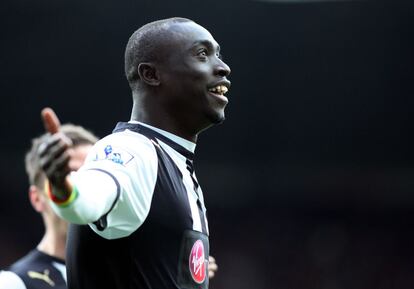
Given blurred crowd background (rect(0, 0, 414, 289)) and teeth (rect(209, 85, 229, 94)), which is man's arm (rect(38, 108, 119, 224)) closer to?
teeth (rect(209, 85, 229, 94))

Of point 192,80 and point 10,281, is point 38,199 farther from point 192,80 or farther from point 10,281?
point 192,80

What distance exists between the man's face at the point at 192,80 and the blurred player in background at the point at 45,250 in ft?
3.76

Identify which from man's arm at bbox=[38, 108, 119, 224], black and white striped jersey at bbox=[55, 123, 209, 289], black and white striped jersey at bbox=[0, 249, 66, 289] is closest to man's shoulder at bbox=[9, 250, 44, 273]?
black and white striped jersey at bbox=[0, 249, 66, 289]

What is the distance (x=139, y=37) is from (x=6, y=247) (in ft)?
40.8

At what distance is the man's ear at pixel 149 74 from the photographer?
3.40 meters

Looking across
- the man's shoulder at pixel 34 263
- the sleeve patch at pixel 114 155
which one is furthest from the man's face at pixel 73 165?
the sleeve patch at pixel 114 155

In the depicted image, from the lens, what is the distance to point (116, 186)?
275 centimetres

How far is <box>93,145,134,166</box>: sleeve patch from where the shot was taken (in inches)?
113

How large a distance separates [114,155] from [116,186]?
18 cm

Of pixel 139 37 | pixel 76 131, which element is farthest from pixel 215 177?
pixel 139 37

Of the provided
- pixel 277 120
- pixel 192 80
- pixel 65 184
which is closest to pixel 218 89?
pixel 192 80

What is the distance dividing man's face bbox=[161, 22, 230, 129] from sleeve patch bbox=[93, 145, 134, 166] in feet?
1.68

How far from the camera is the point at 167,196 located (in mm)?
3053

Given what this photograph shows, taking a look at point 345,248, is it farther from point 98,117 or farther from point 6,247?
point 6,247
